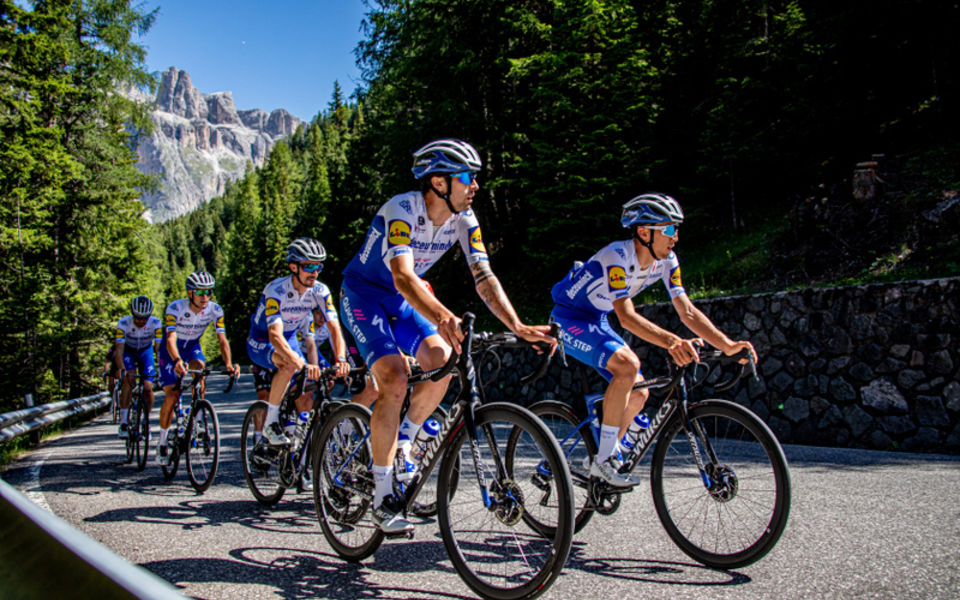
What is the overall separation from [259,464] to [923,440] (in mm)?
7671

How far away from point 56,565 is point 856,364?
908cm

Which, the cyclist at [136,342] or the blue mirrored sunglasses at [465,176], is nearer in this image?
the blue mirrored sunglasses at [465,176]

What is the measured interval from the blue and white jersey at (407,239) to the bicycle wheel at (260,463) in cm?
235

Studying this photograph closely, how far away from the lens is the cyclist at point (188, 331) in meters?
7.27

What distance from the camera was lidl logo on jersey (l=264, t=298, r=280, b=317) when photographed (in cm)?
606

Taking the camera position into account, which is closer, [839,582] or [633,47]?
[839,582]

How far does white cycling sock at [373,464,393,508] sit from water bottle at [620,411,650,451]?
168 centimetres

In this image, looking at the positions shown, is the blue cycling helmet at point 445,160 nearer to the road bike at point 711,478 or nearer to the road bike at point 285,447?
the road bike at point 711,478

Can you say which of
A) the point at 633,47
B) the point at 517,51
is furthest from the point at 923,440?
the point at 517,51

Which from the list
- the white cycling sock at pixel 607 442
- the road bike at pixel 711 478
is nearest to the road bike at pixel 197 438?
the white cycling sock at pixel 607 442

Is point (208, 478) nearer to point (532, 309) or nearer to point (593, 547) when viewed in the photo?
point (593, 547)

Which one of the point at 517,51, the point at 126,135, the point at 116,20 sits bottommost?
the point at 126,135

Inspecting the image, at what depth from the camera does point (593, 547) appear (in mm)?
4039

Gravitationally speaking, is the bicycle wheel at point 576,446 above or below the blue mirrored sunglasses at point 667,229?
below
